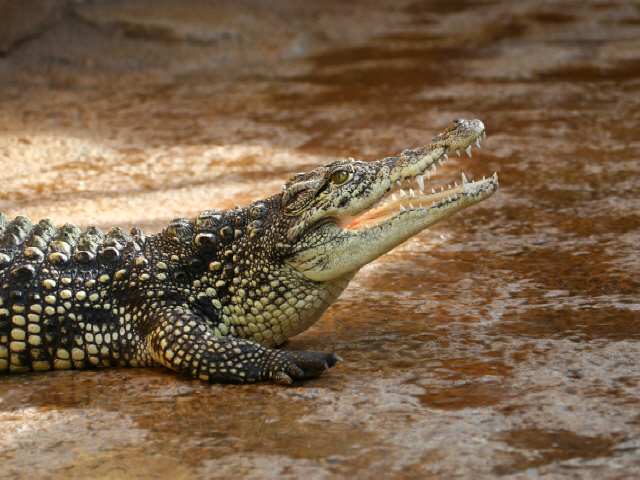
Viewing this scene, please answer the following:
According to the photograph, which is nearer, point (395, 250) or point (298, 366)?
point (298, 366)

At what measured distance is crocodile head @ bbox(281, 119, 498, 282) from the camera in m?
3.48

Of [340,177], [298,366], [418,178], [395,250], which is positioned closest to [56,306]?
[298,366]

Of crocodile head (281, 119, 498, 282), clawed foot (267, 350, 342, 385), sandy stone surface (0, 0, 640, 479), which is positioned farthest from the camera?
crocodile head (281, 119, 498, 282)

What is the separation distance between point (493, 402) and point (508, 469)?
1.61 ft

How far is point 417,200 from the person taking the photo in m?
3.73

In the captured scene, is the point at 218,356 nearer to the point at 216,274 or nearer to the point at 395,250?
the point at 216,274

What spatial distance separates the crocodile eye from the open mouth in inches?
6.8

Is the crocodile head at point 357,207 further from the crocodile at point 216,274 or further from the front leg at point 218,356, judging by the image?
the front leg at point 218,356

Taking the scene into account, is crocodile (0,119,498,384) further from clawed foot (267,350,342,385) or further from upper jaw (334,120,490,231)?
clawed foot (267,350,342,385)

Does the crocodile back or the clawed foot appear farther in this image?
the crocodile back

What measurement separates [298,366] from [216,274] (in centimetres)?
65

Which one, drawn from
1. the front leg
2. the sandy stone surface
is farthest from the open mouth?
the front leg

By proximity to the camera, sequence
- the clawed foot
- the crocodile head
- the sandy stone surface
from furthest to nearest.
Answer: the crocodile head, the clawed foot, the sandy stone surface

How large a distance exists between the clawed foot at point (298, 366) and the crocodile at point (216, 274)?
0.12m
